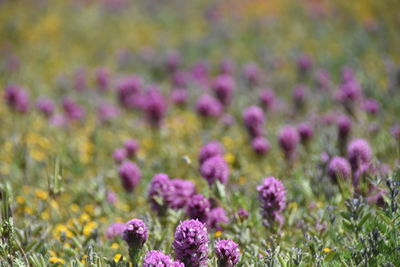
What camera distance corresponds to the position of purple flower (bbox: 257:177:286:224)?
9.45ft

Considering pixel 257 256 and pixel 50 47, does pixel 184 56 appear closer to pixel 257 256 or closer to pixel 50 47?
pixel 50 47

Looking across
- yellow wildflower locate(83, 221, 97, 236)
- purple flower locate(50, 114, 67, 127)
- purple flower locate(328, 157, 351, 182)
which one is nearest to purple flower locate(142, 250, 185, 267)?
yellow wildflower locate(83, 221, 97, 236)

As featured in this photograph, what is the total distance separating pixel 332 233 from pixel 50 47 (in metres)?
9.37

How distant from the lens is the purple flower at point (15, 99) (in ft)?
18.2

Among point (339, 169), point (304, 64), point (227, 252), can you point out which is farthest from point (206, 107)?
point (227, 252)

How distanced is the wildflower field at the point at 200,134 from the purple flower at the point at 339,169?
2 cm

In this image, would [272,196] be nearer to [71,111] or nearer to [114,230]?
[114,230]

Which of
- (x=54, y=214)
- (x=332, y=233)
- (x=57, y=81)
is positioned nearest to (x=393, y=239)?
(x=332, y=233)

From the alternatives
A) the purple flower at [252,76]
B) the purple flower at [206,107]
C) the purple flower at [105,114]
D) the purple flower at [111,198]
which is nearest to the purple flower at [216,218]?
the purple flower at [111,198]

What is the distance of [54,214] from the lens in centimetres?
409

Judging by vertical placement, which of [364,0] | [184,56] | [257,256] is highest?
[364,0]

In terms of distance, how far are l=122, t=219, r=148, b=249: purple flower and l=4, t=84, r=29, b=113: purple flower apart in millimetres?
3771

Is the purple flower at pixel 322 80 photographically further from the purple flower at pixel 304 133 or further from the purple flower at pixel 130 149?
the purple flower at pixel 130 149

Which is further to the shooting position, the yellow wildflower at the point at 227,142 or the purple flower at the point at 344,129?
the yellow wildflower at the point at 227,142
